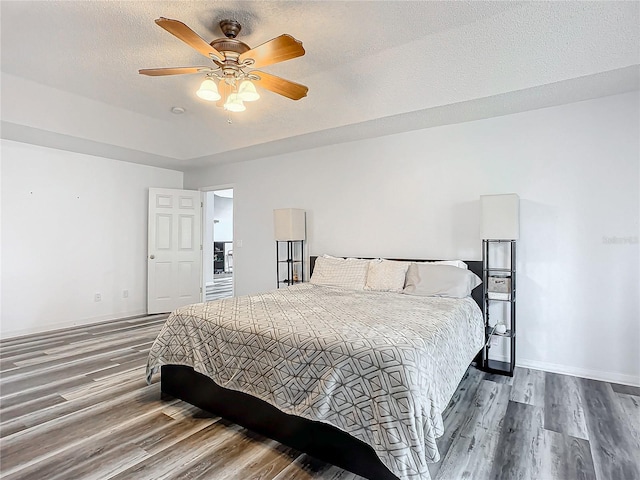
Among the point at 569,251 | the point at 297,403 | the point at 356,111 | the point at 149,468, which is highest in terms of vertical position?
the point at 356,111

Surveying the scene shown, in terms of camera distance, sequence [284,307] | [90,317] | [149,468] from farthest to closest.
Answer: [90,317]
[284,307]
[149,468]

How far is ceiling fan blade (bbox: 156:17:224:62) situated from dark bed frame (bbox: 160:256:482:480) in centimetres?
223

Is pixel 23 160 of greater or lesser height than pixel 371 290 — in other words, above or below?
above

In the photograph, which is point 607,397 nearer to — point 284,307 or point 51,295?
point 284,307

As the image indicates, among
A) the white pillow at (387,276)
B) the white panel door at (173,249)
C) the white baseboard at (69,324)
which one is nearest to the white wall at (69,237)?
the white baseboard at (69,324)

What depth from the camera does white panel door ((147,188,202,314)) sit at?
566 cm

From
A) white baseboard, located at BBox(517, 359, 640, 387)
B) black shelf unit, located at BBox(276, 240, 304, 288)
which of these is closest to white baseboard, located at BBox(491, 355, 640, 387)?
white baseboard, located at BBox(517, 359, 640, 387)

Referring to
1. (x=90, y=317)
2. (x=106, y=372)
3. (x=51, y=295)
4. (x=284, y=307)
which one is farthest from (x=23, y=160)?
(x=284, y=307)

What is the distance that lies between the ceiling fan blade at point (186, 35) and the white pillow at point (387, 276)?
2.43 metres

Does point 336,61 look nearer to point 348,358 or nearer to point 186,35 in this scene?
point 186,35

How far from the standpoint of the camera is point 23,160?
14.8 feet

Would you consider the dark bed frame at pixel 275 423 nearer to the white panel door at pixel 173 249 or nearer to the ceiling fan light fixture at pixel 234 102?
the ceiling fan light fixture at pixel 234 102

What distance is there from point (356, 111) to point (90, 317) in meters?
4.77

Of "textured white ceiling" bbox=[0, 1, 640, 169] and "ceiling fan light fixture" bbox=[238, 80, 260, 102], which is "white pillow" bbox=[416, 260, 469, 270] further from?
"ceiling fan light fixture" bbox=[238, 80, 260, 102]
